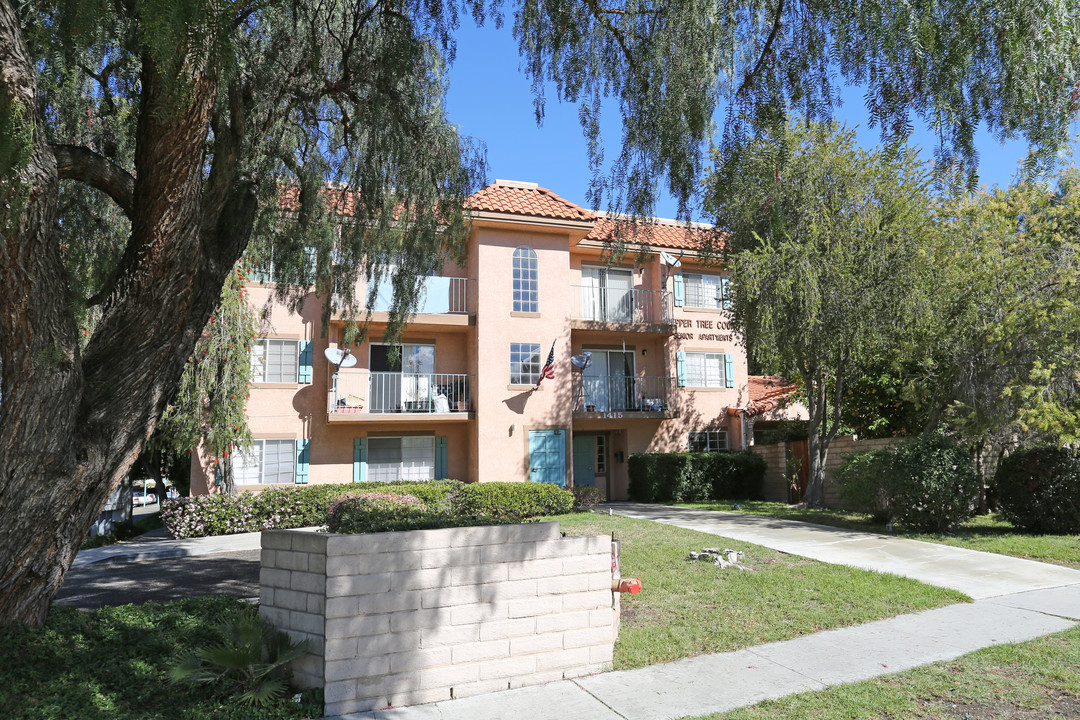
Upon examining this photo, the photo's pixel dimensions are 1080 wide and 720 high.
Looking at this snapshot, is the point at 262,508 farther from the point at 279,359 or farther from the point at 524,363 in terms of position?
the point at 524,363

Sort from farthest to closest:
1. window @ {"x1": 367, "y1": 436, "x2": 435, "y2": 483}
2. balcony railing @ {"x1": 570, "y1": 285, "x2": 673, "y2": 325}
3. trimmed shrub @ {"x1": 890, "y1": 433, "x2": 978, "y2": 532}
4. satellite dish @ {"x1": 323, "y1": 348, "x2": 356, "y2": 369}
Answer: balcony railing @ {"x1": 570, "y1": 285, "x2": 673, "y2": 325}, window @ {"x1": 367, "y1": 436, "x2": 435, "y2": 483}, satellite dish @ {"x1": 323, "y1": 348, "x2": 356, "y2": 369}, trimmed shrub @ {"x1": 890, "y1": 433, "x2": 978, "y2": 532}

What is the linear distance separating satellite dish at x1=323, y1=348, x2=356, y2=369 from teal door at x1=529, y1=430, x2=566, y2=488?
17.7 feet

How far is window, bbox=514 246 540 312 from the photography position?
66.8ft

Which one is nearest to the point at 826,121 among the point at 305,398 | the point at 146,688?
the point at 146,688

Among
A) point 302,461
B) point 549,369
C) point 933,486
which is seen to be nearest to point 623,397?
point 549,369

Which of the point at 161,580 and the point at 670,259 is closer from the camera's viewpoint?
the point at 161,580

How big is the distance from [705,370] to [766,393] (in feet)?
11.8

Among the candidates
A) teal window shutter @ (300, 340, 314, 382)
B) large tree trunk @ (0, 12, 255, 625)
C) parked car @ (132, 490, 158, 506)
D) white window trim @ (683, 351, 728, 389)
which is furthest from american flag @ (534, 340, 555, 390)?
parked car @ (132, 490, 158, 506)

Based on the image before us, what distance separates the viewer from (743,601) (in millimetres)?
7617

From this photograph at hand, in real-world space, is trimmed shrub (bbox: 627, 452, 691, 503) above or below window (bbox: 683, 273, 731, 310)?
below

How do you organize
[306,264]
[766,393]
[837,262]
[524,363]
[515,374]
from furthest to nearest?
[766,393]
[524,363]
[515,374]
[837,262]
[306,264]

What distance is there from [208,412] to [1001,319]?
53.0 ft

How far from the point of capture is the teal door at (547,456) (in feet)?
65.8

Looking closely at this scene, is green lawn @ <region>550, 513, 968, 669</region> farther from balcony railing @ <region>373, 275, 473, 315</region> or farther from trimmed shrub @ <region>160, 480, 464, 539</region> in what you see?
balcony railing @ <region>373, 275, 473, 315</region>
